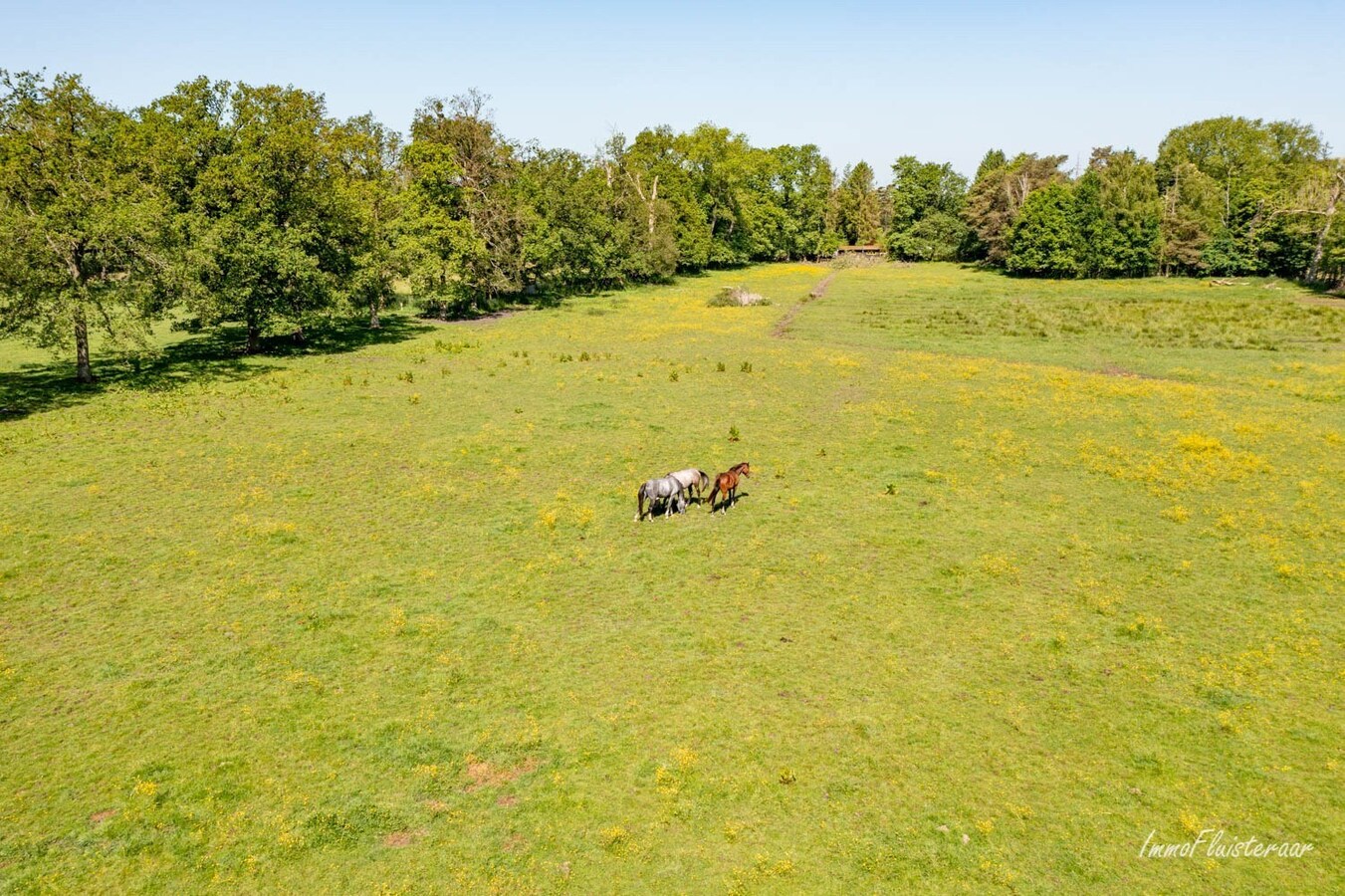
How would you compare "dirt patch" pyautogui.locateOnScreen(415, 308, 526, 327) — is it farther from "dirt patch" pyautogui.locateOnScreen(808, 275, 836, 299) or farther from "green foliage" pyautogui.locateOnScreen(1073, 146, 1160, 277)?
"green foliage" pyautogui.locateOnScreen(1073, 146, 1160, 277)

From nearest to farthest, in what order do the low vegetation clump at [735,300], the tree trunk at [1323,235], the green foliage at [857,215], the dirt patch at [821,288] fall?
the low vegetation clump at [735,300]
the tree trunk at [1323,235]
the dirt patch at [821,288]
the green foliage at [857,215]

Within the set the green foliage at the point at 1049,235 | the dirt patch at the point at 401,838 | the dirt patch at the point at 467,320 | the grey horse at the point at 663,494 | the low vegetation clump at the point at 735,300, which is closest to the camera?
the dirt patch at the point at 401,838

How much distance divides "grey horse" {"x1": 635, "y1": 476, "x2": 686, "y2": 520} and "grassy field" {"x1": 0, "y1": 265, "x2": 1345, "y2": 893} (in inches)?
25.0

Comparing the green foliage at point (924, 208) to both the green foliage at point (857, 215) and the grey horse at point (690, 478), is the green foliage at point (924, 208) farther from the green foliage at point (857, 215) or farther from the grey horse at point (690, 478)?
the grey horse at point (690, 478)

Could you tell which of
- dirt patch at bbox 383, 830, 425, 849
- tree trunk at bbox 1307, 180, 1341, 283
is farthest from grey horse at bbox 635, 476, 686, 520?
tree trunk at bbox 1307, 180, 1341, 283

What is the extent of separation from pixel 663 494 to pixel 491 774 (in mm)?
11655

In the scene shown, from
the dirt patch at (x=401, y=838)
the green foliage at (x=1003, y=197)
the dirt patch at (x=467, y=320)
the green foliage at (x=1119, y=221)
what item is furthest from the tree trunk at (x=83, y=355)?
the green foliage at (x=1003, y=197)

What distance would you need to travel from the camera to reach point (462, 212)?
212ft

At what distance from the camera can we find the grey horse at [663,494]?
22250 millimetres

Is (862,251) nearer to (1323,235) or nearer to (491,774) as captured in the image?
(1323,235)

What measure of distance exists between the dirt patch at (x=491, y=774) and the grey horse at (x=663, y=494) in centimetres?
1066

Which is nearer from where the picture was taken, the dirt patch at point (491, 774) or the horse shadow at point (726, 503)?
the dirt patch at point (491, 774)

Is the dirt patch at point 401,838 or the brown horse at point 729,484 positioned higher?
the brown horse at point 729,484

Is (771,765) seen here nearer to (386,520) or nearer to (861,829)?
(861,829)
